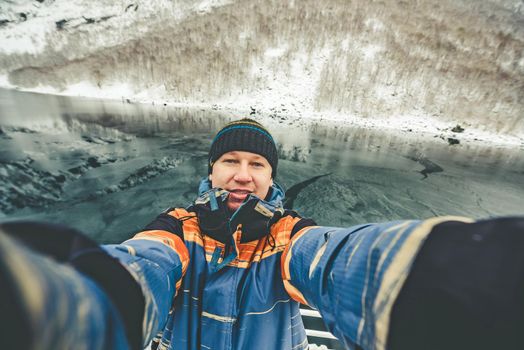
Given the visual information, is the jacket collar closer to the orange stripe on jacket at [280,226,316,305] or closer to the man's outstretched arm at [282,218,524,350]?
the orange stripe on jacket at [280,226,316,305]

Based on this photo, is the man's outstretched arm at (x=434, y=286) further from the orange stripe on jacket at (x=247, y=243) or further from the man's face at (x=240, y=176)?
the man's face at (x=240, y=176)

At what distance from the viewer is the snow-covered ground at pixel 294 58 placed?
38.2m

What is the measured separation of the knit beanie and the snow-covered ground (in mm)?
35885

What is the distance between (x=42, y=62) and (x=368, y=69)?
226ft

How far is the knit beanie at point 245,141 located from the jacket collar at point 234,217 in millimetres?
888

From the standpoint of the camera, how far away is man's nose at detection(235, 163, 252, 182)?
2.06 meters

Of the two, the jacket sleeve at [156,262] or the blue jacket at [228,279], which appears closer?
the jacket sleeve at [156,262]

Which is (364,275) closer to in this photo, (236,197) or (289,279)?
(289,279)

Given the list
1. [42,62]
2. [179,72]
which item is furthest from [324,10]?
[42,62]

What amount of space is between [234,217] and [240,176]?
60cm

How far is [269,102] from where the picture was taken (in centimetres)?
4322

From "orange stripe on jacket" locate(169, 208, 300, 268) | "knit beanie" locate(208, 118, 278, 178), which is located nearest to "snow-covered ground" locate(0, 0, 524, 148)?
"knit beanie" locate(208, 118, 278, 178)

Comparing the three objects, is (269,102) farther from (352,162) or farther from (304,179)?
(304,179)

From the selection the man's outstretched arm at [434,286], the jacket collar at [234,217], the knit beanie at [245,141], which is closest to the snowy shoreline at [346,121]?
the knit beanie at [245,141]
